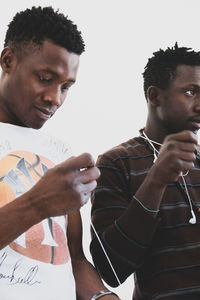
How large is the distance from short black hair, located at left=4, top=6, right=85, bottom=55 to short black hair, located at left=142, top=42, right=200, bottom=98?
1.55ft

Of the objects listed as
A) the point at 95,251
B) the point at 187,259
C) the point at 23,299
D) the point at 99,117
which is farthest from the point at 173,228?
the point at 99,117

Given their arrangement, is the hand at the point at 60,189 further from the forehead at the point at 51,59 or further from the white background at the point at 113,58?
the white background at the point at 113,58

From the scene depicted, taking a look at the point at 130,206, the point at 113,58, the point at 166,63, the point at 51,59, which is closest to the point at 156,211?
the point at 130,206

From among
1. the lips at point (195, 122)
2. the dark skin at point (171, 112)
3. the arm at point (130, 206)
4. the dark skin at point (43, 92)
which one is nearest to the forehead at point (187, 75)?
the dark skin at point (171, 112)

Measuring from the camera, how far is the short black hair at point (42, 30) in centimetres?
105

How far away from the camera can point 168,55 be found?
1577 millimetres

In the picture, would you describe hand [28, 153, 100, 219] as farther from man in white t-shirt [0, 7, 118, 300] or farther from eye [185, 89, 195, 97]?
eye [185, 89, 195, 97]

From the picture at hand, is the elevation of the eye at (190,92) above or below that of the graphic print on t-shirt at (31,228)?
above

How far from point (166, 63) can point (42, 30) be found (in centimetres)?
61

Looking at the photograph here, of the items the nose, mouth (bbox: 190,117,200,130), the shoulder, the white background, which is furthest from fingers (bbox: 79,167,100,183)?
the white background

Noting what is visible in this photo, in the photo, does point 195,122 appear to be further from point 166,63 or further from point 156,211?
point 156,211

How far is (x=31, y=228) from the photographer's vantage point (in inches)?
34.2

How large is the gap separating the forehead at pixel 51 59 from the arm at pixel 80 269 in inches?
13.9

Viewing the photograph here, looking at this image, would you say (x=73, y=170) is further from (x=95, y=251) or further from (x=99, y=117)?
(x=99, y=117)
